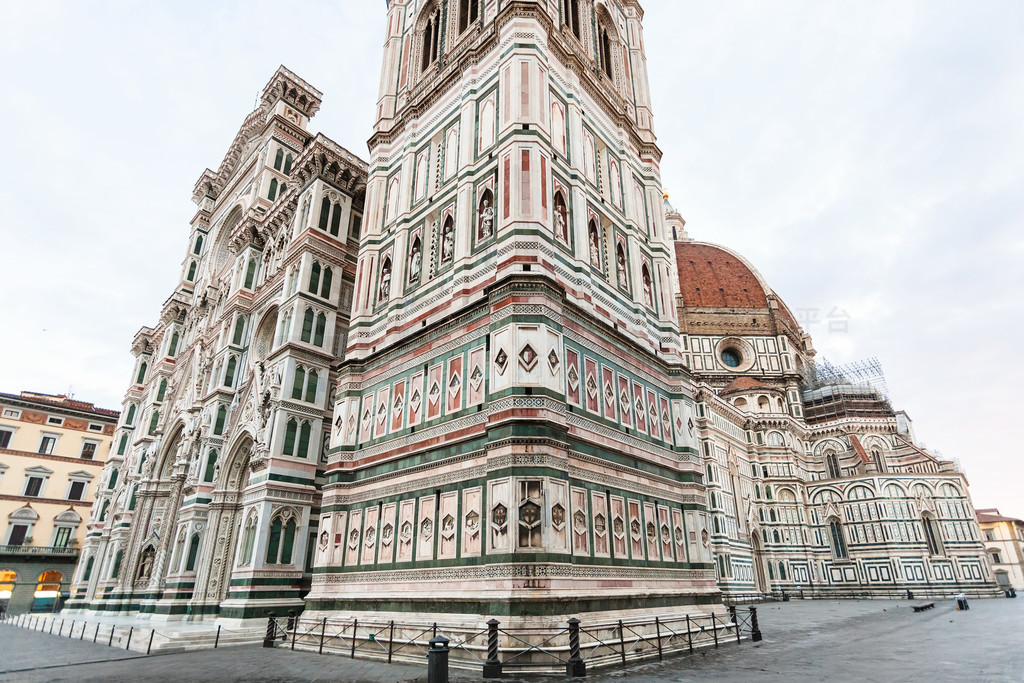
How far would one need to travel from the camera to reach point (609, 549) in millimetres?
13414

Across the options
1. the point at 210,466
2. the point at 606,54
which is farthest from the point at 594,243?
the point at 210,466

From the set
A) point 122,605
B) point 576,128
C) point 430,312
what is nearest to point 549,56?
point 576,128

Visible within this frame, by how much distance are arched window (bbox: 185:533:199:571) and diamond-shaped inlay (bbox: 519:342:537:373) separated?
1583cm

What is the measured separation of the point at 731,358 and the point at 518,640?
62.8 meters

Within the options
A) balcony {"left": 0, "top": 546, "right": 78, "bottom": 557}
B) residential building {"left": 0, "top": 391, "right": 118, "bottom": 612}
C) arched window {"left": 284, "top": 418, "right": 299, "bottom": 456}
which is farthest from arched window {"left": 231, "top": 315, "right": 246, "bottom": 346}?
balcony {"left": 0, "top": 546, "right": 78, "bottom": 557}

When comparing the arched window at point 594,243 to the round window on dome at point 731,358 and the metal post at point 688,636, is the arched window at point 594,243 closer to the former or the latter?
the metal post at point 688,636

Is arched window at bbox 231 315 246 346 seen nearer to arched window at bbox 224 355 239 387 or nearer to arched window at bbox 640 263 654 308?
arched window at bbox 224 355 239 387

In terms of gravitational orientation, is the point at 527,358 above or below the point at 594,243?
below

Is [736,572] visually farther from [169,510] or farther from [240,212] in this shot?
[240,212]

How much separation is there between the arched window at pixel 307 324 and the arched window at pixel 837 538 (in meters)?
50.1

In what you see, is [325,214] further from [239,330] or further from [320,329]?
[239,330]

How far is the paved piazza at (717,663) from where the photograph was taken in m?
9.76

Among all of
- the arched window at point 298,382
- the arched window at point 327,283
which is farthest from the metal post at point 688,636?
the arched window at point 327,283

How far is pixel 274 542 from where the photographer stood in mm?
18703
